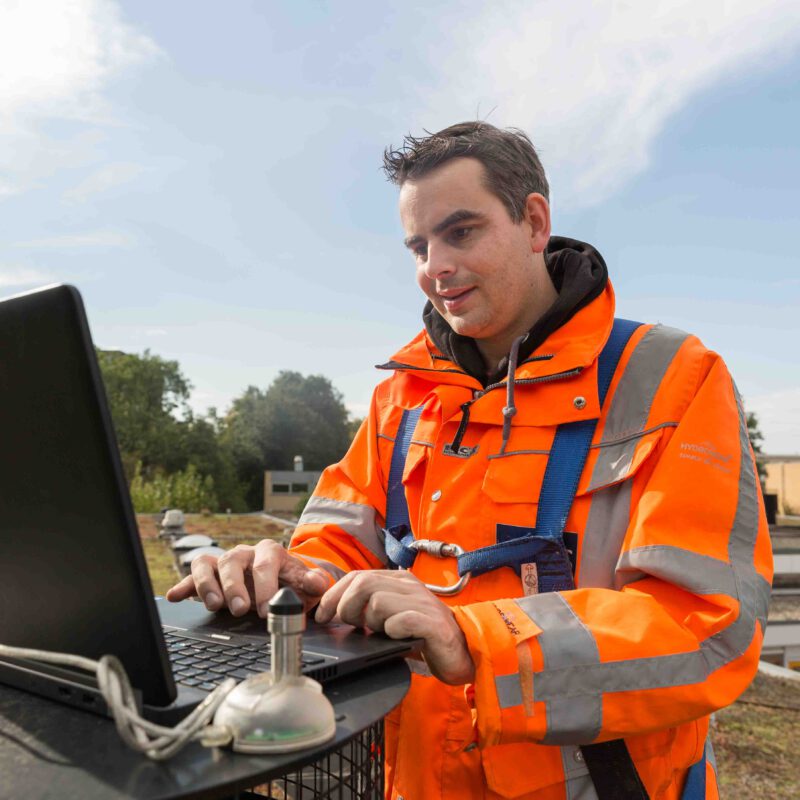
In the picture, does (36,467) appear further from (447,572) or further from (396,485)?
(396,485)

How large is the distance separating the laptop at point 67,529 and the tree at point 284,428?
150 feet

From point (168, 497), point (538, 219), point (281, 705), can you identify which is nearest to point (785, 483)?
point (168, 497)

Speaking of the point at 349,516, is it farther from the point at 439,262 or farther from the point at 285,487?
the point at 285,487

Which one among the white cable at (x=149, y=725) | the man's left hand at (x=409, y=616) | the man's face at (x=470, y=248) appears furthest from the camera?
the man's face at (x=470, y=248)

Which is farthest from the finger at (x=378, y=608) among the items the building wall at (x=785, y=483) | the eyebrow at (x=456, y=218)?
the building wall at (x=785, y=483)

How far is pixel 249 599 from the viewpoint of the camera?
1520 millimetres

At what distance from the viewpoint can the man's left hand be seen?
1.22 meters

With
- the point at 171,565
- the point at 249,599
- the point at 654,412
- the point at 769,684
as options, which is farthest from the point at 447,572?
the point at 171,565

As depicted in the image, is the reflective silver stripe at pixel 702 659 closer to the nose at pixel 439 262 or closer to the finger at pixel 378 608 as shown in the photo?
the finger at pixel 378 608

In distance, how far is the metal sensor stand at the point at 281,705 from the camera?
765 mm

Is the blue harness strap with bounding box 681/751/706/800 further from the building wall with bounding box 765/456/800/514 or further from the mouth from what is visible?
the building wall with bounding box 765/456/800/514

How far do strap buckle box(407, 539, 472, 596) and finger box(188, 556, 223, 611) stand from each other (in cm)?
46

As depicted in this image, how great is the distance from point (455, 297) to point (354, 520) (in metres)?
0.67

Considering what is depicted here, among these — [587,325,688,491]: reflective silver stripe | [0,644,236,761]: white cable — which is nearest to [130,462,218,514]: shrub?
[587,325,688,491]: reflective silver stripe
